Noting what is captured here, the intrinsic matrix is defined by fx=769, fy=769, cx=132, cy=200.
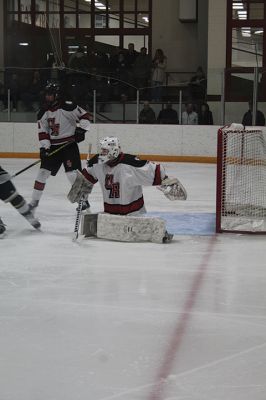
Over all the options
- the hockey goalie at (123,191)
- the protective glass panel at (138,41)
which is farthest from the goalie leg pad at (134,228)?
the protective glass panel at (138,41)

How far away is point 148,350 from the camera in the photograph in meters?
2.72

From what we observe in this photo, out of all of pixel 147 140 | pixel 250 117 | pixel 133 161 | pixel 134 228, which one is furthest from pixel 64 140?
pixel 147 140

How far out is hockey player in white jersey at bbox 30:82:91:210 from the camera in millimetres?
5949

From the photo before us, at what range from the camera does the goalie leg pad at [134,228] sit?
4.81 m

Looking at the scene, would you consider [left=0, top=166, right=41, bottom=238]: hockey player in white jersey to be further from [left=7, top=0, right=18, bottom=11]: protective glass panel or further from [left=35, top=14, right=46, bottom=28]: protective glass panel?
[left=7, top=0, right=18, bottom=11]: protective glass panel

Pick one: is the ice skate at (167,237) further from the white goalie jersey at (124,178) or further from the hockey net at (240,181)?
the hockey net at (240,181)

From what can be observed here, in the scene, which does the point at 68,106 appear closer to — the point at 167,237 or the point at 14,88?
the point at 167,237

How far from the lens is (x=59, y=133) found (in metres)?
6.04

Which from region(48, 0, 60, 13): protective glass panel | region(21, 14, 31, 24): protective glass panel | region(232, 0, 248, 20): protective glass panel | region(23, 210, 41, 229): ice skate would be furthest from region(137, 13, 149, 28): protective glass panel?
region(23, 210, 41, 229): ice skate

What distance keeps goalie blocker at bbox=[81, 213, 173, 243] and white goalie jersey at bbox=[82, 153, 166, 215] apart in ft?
0.26

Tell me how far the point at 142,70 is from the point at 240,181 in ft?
21.8

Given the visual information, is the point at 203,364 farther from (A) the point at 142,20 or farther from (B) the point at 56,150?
(A) the point at 142,20

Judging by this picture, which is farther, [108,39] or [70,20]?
[70,20]

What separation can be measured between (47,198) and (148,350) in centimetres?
435
